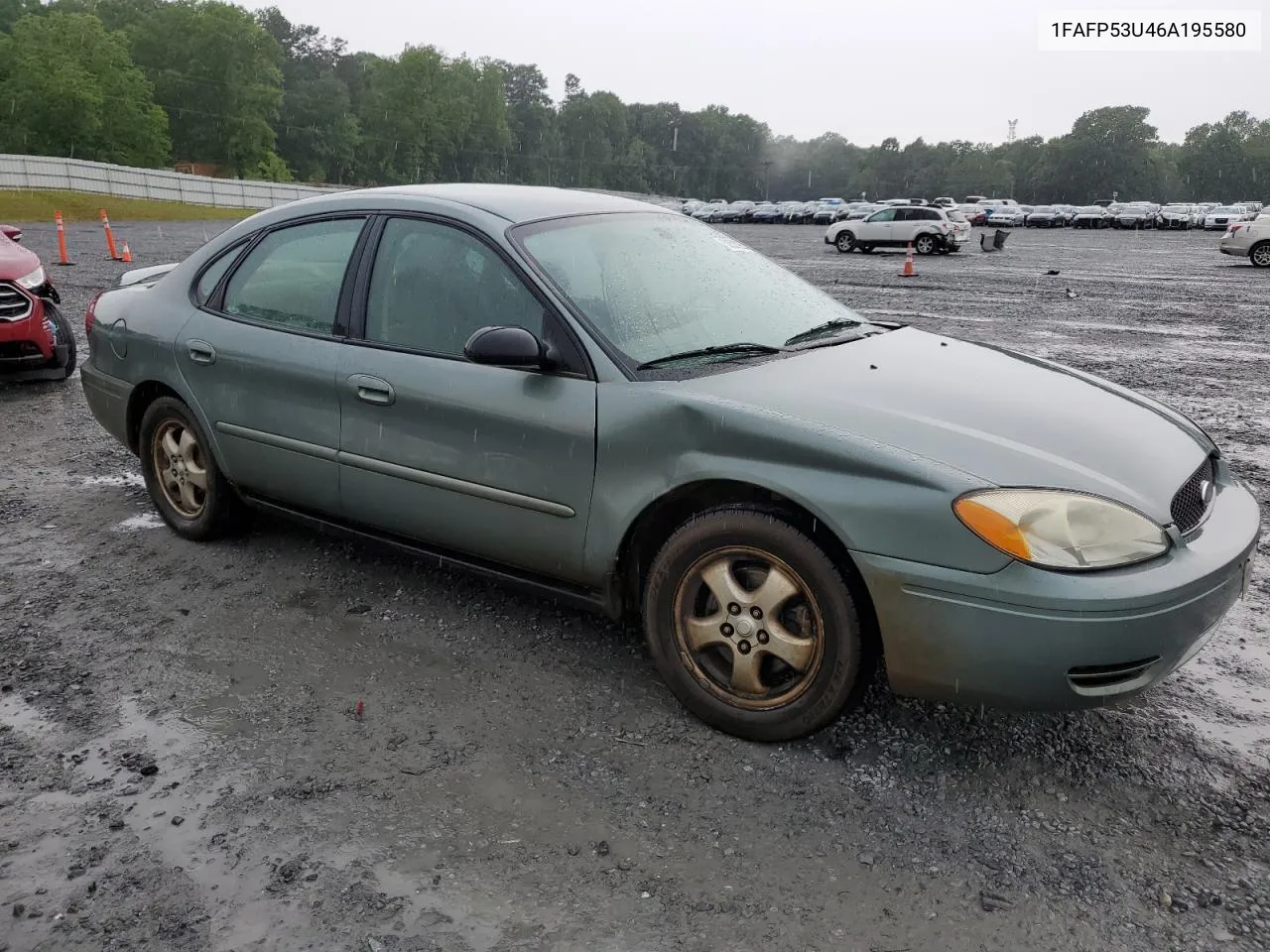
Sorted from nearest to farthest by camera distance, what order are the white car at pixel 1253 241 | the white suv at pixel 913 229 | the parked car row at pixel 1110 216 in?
1. the white car at pixel 1253 241
2. the white suv at pixel 913 229
3. the parked car row at pixel 1110 216

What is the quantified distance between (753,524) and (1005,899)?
1.15 m

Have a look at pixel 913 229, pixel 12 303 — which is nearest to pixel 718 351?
pixel 12 303

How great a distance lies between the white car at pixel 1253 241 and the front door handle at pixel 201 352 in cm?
2571

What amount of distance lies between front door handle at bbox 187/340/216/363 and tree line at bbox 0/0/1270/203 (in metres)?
82.7

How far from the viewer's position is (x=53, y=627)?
398 centimetres

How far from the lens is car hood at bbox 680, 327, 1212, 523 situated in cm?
288

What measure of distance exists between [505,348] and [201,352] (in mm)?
1869

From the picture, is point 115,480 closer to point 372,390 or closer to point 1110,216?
point 372,390

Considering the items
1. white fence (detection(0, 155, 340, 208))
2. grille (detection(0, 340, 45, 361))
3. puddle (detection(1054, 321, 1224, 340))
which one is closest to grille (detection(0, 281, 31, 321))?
grille (detection(0, 340, 45, 361))

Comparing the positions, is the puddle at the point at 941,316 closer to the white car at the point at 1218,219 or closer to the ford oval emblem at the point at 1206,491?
the ford oval emblem at the point at 1206,491

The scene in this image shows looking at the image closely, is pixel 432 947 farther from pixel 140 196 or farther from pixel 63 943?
pixel 140 196

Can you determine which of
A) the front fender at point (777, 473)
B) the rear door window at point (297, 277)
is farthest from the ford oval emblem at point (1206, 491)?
the rear door window at point (297, 277)

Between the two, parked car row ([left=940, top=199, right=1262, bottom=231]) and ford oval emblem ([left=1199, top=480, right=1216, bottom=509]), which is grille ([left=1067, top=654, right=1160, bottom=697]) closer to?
ford oval emblem ([left=1199, top=480, right=1216, bottom=509])

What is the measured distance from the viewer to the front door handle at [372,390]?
379 centimetres
